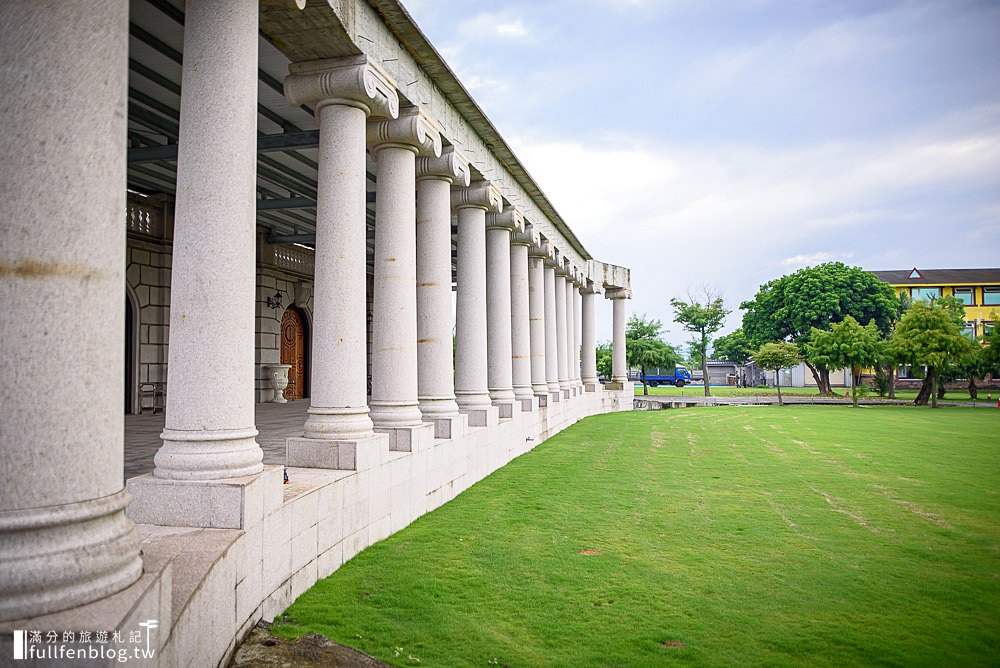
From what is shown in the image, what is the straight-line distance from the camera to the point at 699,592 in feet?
26.8

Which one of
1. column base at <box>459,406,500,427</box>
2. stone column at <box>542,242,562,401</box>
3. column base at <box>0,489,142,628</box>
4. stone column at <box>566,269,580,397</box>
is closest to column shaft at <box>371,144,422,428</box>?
column base at <box>459,406,500,427</box>

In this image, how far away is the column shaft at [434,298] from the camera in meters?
15.2

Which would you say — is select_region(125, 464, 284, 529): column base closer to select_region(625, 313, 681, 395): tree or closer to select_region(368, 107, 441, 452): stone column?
select_region(368, 107, 441, 452): stone column

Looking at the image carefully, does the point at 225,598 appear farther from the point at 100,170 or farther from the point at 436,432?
the point at 436,432

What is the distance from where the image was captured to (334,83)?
10.3 m

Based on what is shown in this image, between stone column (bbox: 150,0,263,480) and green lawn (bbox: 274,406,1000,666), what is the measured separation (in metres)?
2.02

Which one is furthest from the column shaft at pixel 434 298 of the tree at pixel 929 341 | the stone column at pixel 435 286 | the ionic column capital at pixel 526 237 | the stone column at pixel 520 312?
the tree at pixel 929 341

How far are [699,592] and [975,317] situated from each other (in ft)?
342

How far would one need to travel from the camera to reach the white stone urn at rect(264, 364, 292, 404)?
94.2 feet

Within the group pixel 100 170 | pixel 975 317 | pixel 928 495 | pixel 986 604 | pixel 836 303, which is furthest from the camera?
pixel 975 317

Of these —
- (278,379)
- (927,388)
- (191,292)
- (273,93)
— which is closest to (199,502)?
(191,292)

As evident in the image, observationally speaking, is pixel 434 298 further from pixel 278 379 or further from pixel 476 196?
pixel 278 379

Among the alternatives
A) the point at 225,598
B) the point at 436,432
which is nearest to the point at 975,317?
the point at 436,432

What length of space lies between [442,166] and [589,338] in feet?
93.6
